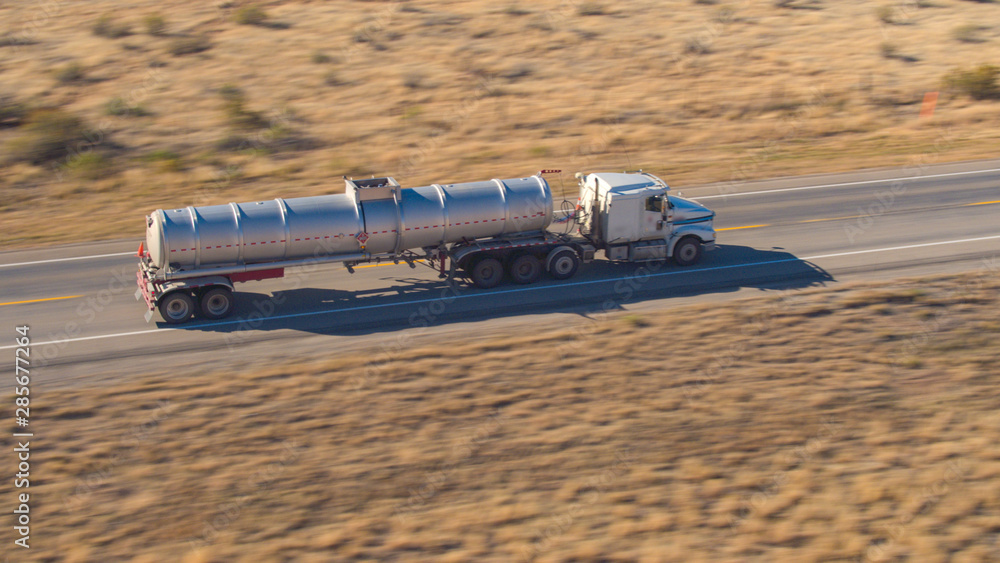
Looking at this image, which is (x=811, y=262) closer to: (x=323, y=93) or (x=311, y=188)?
(x=311, y=188)

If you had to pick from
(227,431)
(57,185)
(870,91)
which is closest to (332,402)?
(227,431)

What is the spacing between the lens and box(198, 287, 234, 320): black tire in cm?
1906

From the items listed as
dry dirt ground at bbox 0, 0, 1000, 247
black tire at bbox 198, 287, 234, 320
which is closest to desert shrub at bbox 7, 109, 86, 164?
dry dirt ground at bbox 0, 0, 1000, 247

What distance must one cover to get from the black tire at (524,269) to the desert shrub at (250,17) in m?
28.3

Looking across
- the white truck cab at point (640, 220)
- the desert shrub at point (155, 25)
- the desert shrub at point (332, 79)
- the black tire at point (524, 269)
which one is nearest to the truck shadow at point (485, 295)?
the black tire at point (524, 269)

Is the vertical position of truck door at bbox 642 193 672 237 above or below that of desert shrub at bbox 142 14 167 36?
below

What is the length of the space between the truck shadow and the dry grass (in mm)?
1521

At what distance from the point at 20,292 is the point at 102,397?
708cm

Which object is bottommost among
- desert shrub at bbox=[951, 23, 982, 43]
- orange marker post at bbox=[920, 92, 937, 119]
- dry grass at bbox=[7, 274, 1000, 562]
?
dry grass at bbox=[7, 274, 1000, 562]

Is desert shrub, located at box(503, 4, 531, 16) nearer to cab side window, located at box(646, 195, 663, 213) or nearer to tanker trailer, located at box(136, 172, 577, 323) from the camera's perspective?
cab side window, located at box(646, 195, 663, 213)

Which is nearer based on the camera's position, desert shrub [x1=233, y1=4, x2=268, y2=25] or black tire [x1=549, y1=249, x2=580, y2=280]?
black tire [x1=549, y1=249, x2=580, y2=280]

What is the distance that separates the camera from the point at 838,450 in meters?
14.9

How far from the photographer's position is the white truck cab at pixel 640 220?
21.2m

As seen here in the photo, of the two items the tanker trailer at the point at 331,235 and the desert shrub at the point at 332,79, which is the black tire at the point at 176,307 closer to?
the tanker trailer at the point at 331,235
